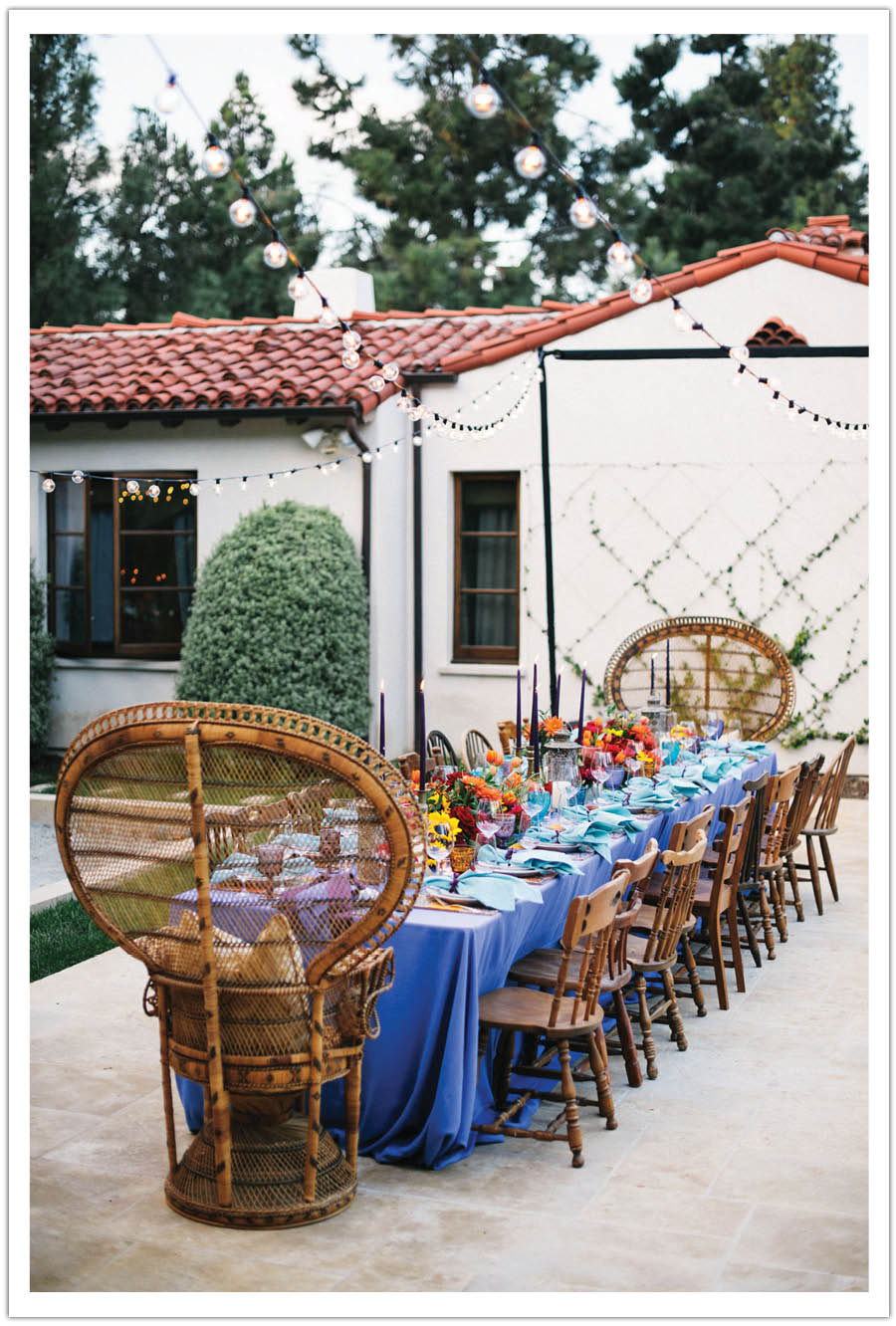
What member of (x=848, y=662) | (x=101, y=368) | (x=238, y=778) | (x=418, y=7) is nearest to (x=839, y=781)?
(x=848, y=662)

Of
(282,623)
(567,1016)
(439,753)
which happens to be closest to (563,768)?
(439,753)

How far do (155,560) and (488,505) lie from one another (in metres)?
2.82

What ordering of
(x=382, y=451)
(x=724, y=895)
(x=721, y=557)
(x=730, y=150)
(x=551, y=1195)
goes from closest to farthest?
(x=551, y=1195) → (x=724, y=895) → (x=721, y=557) → (x=382, y=451) → (x=730, y=150)

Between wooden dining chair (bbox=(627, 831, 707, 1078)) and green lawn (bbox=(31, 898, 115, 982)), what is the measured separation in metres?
2.63

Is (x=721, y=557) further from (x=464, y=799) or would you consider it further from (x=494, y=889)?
(x=494, y=889)

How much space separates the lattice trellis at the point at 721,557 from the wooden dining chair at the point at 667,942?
5.89 m

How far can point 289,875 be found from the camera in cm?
394

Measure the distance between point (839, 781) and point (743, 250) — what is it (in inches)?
187

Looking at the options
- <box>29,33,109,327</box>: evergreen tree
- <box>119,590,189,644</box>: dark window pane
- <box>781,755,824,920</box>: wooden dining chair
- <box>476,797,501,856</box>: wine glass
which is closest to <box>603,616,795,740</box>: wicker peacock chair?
<box>781,755,824,920</box>: wooden dining chair

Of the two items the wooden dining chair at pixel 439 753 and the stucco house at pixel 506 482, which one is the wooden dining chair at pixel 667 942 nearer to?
the wooden dining chair at pixel 439 753

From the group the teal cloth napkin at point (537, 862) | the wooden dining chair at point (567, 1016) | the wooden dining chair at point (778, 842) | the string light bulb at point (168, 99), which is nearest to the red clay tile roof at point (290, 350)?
the wooden dining chair at point (778, 842)

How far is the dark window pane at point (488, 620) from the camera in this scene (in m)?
11.9

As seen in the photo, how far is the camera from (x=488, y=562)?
471 inches

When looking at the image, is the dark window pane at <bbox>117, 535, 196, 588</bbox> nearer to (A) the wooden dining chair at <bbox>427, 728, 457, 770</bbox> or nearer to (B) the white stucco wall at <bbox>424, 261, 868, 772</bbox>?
(B) the white stucco wall at <bbox>424, 261, 868, 772</bbox>
